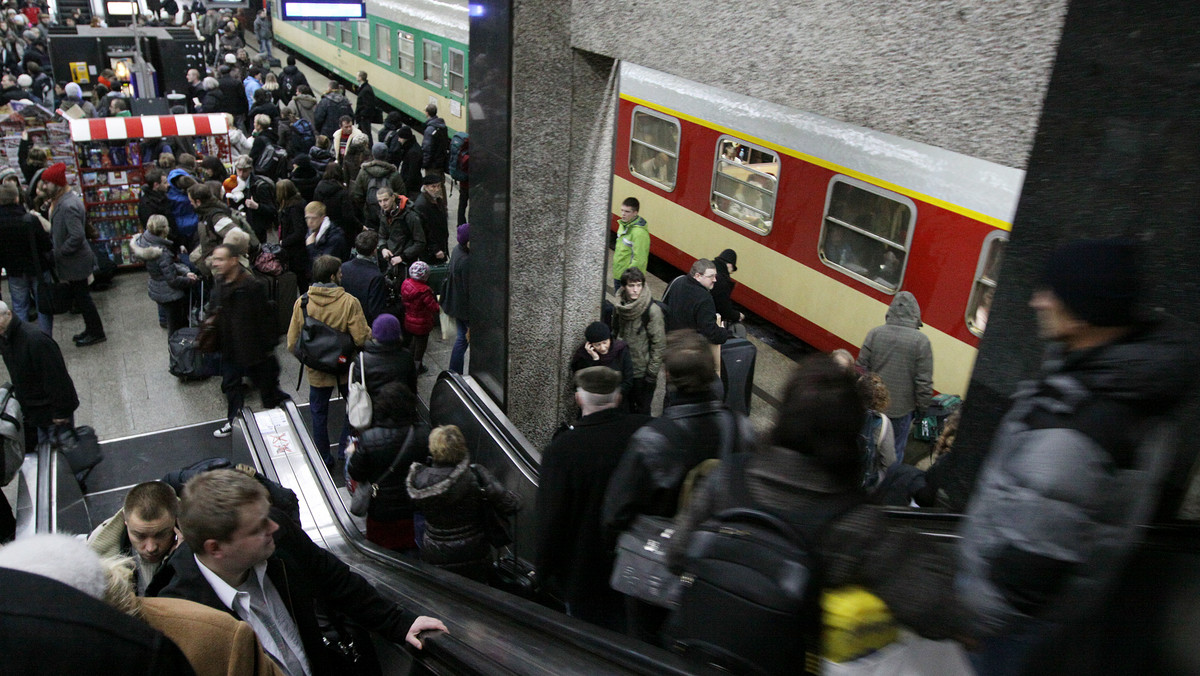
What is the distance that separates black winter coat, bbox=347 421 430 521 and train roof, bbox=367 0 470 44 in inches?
409

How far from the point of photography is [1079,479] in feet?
6.20

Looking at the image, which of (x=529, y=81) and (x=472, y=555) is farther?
(x=529, y=81)

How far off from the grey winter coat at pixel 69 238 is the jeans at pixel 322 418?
3527 mm

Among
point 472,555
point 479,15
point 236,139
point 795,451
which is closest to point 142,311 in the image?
point 236,139

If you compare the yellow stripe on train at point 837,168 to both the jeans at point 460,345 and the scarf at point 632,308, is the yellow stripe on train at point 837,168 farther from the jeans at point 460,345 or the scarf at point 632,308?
the jeans at point 460,345

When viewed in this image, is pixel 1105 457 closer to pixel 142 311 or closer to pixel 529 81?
pixel 529 81

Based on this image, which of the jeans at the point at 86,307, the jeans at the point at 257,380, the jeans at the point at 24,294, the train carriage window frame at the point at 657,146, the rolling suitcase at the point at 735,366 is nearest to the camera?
the rolling suitcase at the point at 735,366

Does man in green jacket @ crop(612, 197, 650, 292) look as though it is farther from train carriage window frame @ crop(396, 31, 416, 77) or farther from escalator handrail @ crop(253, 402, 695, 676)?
train carriage window frame @ crop(396, 31, 416, 77)

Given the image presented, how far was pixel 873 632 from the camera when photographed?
1739 mm

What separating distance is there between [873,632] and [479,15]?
4.99 metres

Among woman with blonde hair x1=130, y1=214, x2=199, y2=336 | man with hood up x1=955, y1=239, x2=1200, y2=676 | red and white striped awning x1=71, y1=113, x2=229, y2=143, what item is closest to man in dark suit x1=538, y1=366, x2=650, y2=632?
man with hood up x1=955, y1=239, x2=1200, y2=676

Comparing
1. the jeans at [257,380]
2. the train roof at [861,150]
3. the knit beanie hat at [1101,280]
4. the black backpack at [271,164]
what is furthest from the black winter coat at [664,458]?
the black backpack at [271,164]

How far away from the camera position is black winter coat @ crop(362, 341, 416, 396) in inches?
227

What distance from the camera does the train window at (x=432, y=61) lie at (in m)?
15.7
